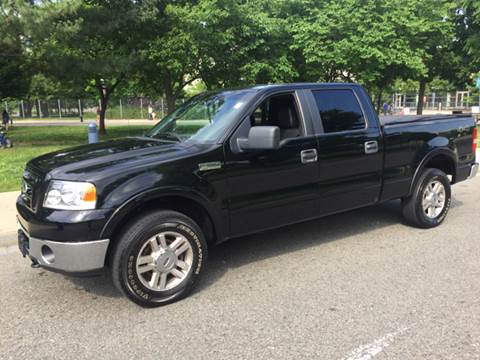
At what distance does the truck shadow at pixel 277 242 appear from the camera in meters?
4.30

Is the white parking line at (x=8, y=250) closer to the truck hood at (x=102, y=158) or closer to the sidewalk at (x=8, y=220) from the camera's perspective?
the sidewalk at (x=8, y=220)

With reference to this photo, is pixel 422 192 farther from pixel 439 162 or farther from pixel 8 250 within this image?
pixel 8 250

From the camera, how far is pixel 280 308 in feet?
12.2

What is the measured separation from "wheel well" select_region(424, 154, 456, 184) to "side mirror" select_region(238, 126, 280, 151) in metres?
2.88

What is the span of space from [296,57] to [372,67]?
382 centimetres

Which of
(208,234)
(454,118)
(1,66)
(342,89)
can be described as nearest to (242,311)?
(208,234)

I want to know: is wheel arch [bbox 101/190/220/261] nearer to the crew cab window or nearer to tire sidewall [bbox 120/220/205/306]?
tire sidewall [bbox 120/220/205/306]

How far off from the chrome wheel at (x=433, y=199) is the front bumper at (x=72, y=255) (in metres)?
4.08

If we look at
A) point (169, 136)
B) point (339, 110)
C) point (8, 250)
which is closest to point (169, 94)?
point (8, 250)

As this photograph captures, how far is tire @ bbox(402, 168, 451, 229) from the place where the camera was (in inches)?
224

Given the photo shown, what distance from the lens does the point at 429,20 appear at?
834 inches

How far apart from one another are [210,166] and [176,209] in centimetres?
48

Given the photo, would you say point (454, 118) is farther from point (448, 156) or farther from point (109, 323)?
point (109, 323)

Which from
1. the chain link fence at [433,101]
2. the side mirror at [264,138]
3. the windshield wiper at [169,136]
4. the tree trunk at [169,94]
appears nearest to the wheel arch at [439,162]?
the side mirror at [264,138]
